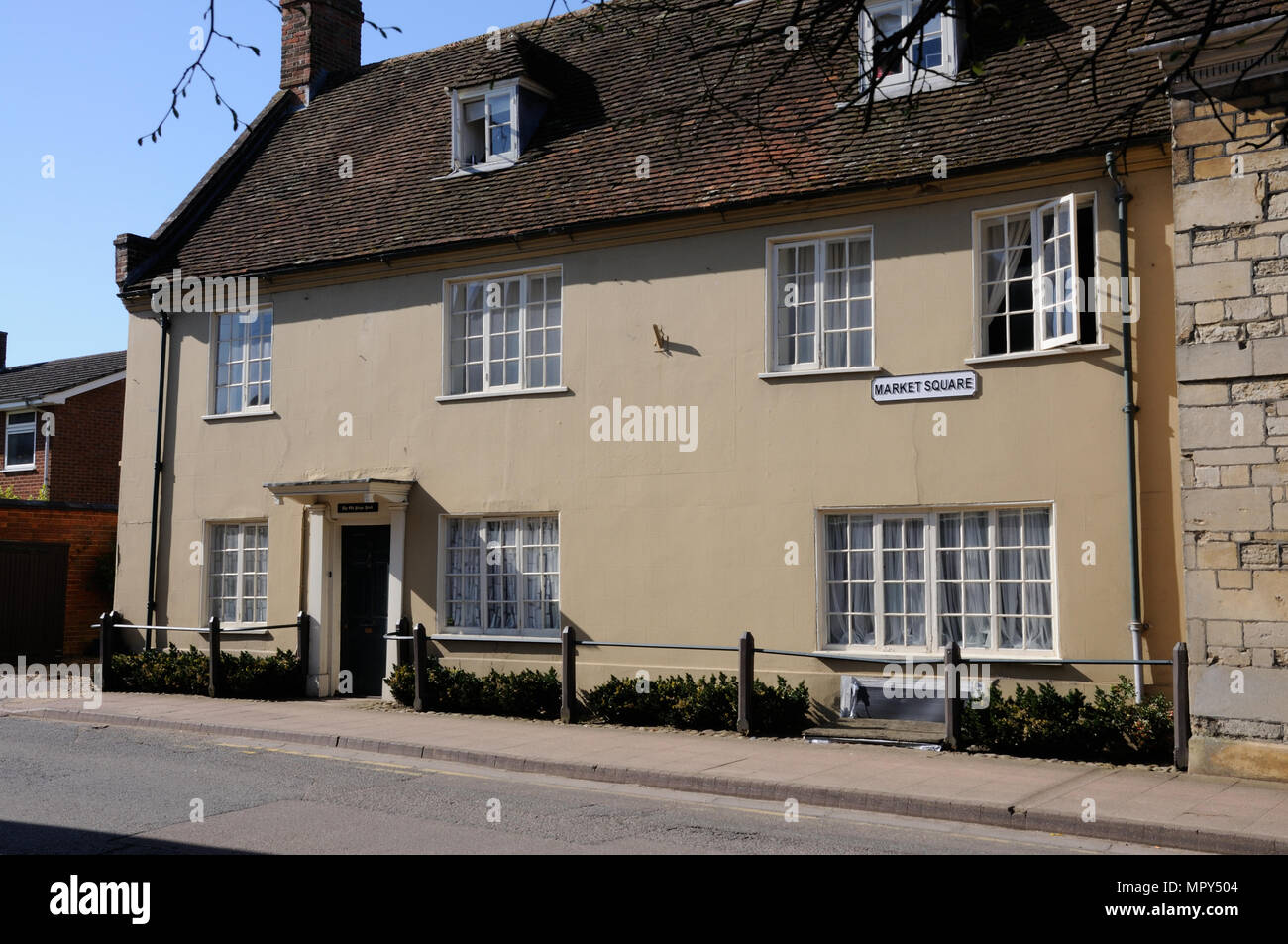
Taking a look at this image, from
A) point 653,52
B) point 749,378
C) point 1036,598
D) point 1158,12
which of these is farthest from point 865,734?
point 653,52

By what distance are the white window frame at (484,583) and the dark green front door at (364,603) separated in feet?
3.51

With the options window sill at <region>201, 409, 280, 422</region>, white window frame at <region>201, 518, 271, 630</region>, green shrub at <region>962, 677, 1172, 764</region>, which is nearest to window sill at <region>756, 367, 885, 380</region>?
green shrub at <region>962, 677, 1172, 764</region>

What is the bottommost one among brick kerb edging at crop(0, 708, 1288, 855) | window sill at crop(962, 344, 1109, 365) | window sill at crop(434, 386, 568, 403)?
brick kerb edging at crop(0, 708, 1288, 855)

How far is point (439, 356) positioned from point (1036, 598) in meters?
8.64

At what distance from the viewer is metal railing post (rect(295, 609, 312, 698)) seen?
17359 mm

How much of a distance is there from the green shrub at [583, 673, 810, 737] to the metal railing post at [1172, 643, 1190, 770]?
13.4 feet

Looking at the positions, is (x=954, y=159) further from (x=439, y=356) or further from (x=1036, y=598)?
(x=439, y=356)

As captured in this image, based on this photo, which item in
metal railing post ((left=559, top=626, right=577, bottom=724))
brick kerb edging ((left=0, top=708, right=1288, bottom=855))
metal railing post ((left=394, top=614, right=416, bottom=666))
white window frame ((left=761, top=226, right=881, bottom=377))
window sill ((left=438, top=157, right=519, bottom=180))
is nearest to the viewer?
brick kerb edging ((left=0, top=708, right=1288, bottom=855))

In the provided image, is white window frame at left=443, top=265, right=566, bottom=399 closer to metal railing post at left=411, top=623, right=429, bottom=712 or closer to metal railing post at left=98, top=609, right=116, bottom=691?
metal railing post at left=411, top=623, right=429, bottom=712

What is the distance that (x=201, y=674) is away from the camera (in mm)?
17609

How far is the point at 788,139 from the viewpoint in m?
15.1

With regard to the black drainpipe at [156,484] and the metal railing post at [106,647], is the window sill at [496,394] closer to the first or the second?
the black drainpipe at [156,484]

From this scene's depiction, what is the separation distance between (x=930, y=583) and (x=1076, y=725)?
239cm

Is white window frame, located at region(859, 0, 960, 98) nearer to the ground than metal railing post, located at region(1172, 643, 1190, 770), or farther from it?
farther from it
